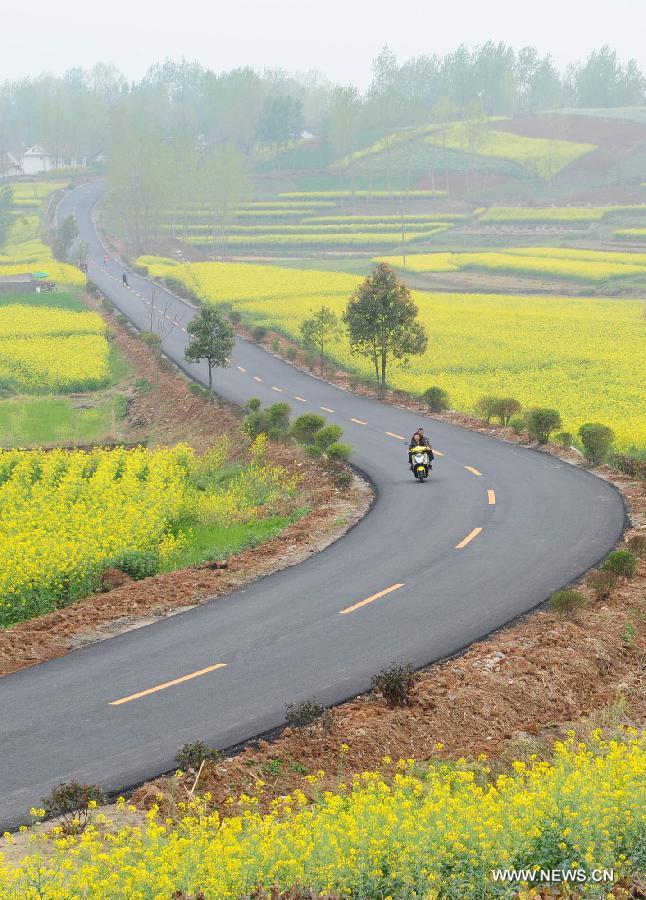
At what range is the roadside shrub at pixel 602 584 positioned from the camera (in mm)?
19159

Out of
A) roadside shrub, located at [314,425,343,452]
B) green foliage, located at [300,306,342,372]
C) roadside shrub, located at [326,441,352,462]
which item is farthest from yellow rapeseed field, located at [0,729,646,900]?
green foliage, located at [300,306,342,372]

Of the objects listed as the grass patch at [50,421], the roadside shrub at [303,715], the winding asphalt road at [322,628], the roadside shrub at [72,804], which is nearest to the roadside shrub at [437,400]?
the winding asphalt road at [322,628]

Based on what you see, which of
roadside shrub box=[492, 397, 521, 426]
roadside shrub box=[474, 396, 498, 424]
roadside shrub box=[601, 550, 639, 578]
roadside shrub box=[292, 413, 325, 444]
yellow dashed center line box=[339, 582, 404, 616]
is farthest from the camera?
roadside shrub box=[474, 396, 498, 424]

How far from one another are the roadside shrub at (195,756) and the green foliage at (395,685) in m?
2.94

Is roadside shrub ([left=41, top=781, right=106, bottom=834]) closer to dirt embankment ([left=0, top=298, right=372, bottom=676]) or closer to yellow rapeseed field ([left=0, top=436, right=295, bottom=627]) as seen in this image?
dirt embankment ([left=0, top=298, right=372, bottom=676])

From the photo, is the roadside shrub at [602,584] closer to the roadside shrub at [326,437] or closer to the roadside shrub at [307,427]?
the roadside shrub at [326,437]

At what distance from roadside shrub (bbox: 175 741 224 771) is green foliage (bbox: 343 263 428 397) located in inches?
1251

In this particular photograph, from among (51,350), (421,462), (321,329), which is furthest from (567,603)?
(51,350)

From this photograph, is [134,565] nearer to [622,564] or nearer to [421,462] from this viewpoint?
[421,462]

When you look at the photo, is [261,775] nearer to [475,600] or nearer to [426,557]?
[475,600]

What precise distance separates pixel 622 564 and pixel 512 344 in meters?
42.5

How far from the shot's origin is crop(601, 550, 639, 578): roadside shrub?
64.7 feet

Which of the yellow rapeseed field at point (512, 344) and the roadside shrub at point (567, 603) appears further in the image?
the yellow rapeseed field at point (512, 344)

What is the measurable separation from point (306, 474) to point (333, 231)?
114 m
